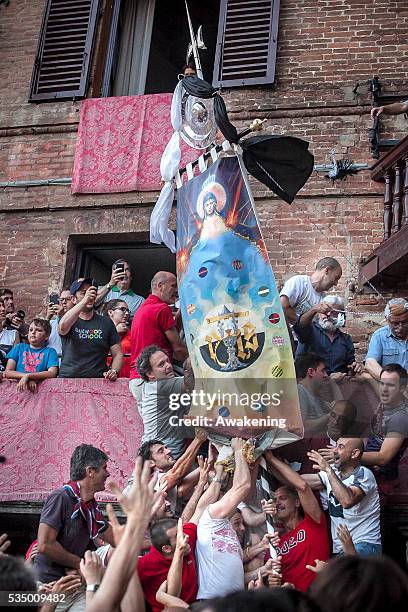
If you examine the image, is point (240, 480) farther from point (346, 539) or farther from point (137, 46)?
point (137, 46)

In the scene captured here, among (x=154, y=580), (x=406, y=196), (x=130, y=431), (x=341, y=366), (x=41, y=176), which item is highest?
(x=41, y=176)

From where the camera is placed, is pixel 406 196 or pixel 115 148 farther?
pixel 115 148

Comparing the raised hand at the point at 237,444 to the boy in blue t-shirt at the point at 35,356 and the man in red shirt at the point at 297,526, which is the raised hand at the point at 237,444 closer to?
the man in red shirt at the point at 297,526

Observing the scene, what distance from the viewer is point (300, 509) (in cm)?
620

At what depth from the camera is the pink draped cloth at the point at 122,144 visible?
1007cm

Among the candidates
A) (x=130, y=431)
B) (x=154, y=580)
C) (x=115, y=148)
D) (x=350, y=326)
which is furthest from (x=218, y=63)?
(x=154, y=580)

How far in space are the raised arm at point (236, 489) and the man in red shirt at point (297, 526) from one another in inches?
8.3

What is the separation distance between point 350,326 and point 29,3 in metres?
5.80

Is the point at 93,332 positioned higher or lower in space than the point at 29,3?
lower

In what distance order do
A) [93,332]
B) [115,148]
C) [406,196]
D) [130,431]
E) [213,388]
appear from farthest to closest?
[115,148] → [406,196] → [93,332] → [130,431] → [213,388]

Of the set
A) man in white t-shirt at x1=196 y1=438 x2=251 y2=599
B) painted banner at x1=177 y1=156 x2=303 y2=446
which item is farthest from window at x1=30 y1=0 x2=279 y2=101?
man in white t-shirt at x1=196 y1=438 x2=251 y2=599

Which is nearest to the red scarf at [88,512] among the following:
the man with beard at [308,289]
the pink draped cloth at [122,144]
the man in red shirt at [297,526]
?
the man in red shirt at [297,526]

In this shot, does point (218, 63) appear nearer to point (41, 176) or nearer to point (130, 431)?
point (41, 176)

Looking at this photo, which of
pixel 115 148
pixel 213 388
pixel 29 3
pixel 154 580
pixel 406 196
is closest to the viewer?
pixel 154 580
